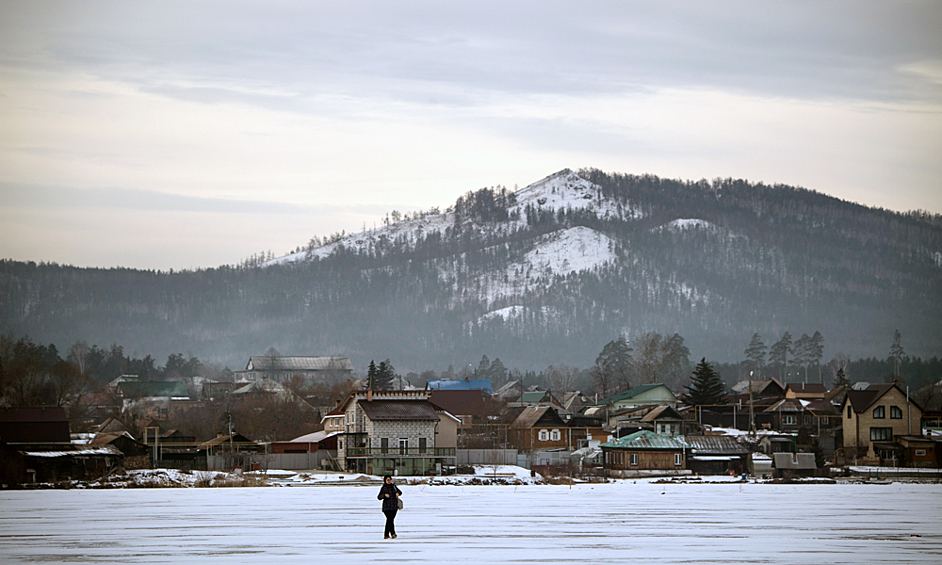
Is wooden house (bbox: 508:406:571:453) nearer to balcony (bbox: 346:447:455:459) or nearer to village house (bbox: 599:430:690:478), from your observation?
village house (bbox: 599:430:690:478)

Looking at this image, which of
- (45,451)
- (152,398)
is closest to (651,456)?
(45,451)

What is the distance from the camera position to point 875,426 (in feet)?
274

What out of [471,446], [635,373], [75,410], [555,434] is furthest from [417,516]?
[635,373]

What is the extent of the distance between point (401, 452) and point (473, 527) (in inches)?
1539

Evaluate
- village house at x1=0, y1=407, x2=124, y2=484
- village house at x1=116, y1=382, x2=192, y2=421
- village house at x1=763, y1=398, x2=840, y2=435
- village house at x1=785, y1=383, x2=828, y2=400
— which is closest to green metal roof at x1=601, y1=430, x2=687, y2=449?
village house at x1=763, y1=398, x2=840, y2=435

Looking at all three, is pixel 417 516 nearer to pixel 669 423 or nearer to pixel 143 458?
pixel 143 458

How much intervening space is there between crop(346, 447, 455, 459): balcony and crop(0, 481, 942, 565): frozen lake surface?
64.1 ft

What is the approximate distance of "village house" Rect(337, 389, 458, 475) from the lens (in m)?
70.8

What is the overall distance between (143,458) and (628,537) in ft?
165

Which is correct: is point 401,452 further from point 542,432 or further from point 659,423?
point 659,423

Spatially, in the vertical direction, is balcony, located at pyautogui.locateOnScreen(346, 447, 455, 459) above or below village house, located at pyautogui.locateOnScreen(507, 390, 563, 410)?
below

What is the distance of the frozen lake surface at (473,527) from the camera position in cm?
2639

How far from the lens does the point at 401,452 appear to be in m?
71.4

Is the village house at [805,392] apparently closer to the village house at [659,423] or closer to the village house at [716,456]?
the village house at [659,423]
